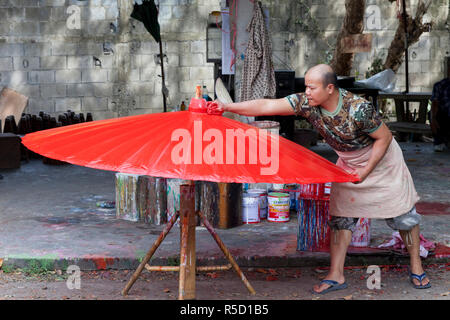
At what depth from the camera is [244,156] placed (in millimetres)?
3779

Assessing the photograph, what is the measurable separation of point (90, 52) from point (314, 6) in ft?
16.6

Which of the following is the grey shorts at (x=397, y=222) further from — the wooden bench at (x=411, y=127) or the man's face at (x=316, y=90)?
the wooden bench at (x=411, y=127)

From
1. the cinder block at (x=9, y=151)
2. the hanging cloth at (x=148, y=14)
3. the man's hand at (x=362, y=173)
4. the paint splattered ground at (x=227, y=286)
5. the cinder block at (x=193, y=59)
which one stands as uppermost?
the hanging cloth at (x=148, y=14)

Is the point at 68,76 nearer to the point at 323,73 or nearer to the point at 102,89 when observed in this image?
the point at 102,89

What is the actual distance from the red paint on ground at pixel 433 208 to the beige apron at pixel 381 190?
260cm

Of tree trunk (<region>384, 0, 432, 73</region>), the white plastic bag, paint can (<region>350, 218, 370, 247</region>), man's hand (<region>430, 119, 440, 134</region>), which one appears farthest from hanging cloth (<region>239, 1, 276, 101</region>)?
tree trunk (<region>384, 0, 432, 73</region>)

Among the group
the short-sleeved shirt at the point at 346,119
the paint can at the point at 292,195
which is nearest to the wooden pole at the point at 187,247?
the short-sleeved shirt at the point at 346,119

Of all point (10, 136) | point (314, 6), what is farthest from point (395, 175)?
point (314, 6)

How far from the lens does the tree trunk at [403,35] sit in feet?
44.8

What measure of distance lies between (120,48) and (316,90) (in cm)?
1096

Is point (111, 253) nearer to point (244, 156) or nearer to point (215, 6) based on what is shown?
point (244, 156)

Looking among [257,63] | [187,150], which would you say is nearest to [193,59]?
[257,63]

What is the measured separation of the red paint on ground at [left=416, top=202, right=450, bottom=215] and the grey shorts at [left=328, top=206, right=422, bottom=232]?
2.51 metres

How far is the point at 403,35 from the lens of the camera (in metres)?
13.8
